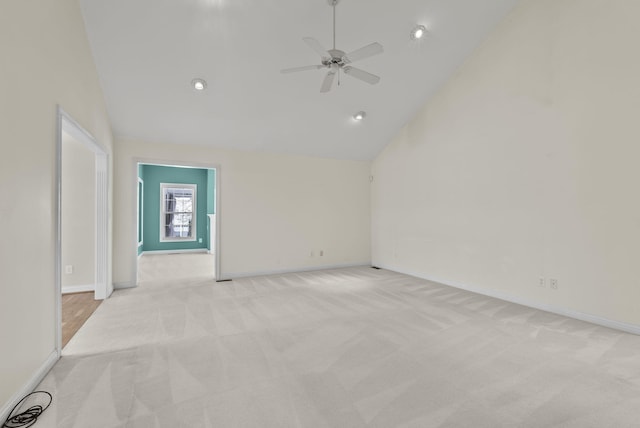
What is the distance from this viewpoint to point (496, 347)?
2.66 metres

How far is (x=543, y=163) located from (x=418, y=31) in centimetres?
→ 228

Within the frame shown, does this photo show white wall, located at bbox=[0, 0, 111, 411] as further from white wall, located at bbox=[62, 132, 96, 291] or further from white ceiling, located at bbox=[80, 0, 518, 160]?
white wall, located at bbox=[62, 132, 96, 291]

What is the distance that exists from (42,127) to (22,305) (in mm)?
1235

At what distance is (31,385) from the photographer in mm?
1984

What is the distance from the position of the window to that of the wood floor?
489cm

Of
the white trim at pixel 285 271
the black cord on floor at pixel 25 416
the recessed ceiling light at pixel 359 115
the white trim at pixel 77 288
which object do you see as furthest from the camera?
the white trim at pixel 285 271

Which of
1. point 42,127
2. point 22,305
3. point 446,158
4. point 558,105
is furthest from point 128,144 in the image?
point 558,105

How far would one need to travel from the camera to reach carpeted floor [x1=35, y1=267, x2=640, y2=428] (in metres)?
1.76

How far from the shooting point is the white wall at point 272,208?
4.75 meters

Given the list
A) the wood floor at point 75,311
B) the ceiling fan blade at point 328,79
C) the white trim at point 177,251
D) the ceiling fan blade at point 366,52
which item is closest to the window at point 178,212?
the white trim at point 177,251

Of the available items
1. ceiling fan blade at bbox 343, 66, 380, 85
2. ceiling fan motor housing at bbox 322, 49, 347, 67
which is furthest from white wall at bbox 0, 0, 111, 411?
ceiling fan blade at bbox 343, 66, 380, 85

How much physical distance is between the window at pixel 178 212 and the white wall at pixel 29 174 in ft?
22.5

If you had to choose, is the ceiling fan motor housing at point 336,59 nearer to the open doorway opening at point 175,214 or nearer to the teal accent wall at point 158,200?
the open doorway opening at point 175,214

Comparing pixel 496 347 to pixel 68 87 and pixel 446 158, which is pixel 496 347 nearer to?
pixel 446 158
